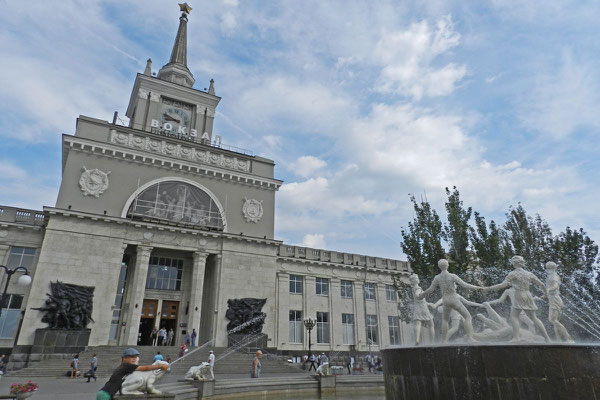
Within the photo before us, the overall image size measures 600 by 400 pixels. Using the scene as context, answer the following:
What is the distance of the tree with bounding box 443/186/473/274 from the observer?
74.2 feet

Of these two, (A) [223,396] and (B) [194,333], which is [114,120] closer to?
(B) [194,333]

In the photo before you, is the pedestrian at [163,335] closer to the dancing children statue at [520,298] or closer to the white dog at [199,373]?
the white dog at [199,373]

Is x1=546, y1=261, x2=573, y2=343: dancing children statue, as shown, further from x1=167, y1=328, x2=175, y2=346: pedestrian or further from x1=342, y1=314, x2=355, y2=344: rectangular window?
x1=342, y1=314, x2=355, y2=344: rectangular window

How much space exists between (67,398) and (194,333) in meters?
16.4

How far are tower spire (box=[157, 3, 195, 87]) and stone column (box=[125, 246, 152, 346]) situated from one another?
72.0 ft

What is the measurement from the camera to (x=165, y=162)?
30.5m

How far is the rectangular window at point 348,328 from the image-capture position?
35.1 metres

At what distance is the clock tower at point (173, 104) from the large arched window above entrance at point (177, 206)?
22.4ft

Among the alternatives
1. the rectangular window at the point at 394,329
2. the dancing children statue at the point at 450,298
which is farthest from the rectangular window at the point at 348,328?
the dancing children statue at the point at 450,298

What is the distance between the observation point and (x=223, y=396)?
13.0m

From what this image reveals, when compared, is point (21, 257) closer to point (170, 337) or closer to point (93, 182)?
point (93, 182)

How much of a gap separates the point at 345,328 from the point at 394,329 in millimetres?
6188

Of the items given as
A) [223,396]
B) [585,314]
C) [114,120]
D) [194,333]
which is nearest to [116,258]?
[194,333]

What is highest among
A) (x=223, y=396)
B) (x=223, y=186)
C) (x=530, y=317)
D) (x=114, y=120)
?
(x=114, y=120)
